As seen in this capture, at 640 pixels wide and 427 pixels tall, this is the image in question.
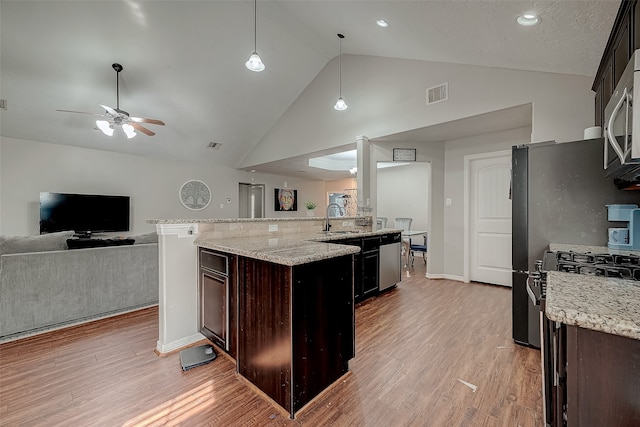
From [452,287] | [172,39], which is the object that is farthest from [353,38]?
[452,287]

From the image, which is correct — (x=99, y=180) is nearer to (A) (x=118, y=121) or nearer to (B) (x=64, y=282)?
(A) (x=118, y=121)

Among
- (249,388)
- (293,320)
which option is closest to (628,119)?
(293,320)

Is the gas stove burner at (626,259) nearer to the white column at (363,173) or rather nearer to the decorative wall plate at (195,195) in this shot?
the white column at (363,173)

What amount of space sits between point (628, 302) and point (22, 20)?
567 cm

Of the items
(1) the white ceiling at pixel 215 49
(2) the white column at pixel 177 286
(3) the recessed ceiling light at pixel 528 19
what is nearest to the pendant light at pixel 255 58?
(1) the white ceiling at pixel 215 49

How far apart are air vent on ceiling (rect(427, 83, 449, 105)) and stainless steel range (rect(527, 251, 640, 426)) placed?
2.79 m

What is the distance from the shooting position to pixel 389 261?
382cm

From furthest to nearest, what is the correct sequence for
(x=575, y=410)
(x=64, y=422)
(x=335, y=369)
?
1. (x=335, y=369)
2. (x=64, y=422)
3. (x=575, y=410)

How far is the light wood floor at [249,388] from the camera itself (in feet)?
5.02

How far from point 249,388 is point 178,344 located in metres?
0.90

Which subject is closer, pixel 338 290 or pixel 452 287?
pixel 338 290

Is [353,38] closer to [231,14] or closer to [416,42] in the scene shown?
[416,42]

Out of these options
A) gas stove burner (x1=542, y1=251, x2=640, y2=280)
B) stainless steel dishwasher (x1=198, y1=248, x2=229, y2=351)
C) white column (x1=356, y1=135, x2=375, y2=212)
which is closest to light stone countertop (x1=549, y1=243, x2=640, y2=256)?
gas stove burner (x1=542, y1=251, x2=640, y2=280)

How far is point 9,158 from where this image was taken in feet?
15.2
